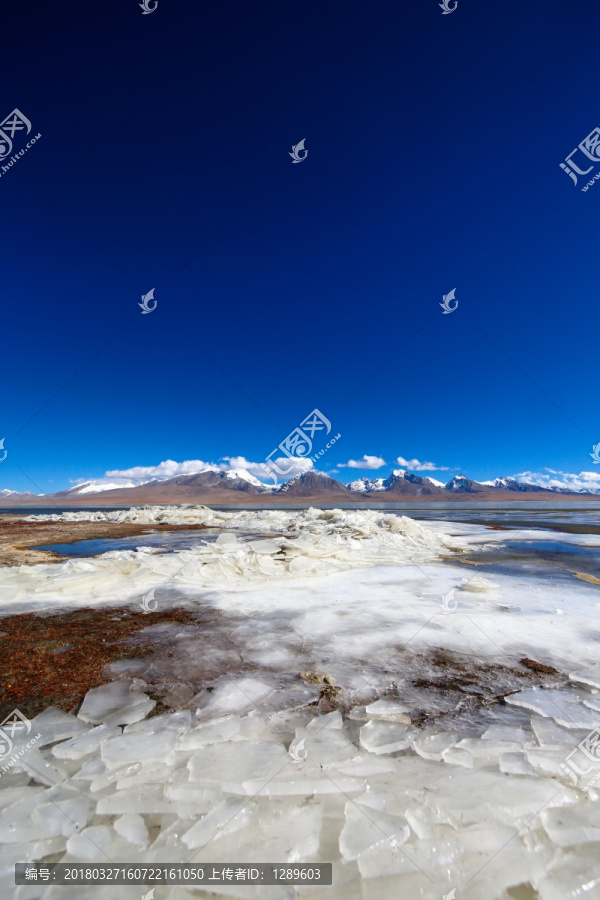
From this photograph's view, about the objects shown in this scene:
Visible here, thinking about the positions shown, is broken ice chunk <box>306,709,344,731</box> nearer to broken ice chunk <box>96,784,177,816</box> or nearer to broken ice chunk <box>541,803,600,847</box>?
broken ice chunk <box>96,784,177,816</box>

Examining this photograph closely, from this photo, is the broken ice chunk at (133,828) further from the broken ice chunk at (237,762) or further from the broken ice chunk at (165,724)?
the broken ice chunk at (165,724)

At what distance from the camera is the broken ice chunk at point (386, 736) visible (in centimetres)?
270

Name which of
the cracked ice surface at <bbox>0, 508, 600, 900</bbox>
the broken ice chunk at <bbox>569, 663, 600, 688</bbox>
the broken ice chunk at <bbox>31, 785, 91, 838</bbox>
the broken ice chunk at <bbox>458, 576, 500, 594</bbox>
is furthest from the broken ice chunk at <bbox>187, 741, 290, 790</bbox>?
the broken ice chunk at <bbox>458, 576, 500, 594</bbox>

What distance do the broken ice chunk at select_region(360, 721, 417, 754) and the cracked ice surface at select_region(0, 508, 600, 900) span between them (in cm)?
1

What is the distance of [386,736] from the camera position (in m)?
2.83

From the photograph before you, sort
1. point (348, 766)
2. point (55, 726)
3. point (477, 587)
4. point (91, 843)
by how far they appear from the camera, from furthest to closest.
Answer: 1. point (477, 587)
2. point (55, 726)
3. point (348, 766)
4. point (91, 843)

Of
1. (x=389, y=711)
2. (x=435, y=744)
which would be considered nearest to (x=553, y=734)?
(x=435, y=744)

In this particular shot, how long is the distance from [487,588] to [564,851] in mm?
5690

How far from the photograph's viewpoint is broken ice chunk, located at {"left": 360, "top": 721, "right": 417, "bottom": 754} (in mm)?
2703

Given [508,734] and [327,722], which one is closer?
[508,734]

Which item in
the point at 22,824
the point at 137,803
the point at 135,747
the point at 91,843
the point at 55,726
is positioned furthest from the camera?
the point at 55,726

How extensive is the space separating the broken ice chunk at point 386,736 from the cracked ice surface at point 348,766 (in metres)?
0.01

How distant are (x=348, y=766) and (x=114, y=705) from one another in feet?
7.17

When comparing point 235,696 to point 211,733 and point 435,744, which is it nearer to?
point 211,733
